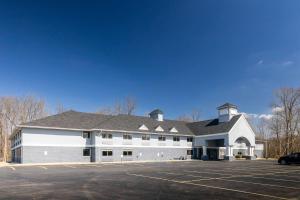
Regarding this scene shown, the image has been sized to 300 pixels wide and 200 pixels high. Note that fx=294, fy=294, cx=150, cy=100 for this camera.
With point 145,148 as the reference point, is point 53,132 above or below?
above

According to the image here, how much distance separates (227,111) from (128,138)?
784 inches

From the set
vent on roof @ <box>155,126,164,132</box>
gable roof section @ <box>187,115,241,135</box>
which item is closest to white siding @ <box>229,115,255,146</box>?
gable roof section @ <box>187,115,241,135</box>

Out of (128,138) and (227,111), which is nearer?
(128,138)

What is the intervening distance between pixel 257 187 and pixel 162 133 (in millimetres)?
38297

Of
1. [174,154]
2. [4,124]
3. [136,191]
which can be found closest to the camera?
[136,191]

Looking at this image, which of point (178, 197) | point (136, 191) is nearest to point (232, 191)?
point (178, 197)

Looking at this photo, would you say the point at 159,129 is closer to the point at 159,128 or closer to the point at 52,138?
the point at 159,128

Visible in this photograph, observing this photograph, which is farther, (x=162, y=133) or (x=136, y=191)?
(x=162, y=133)

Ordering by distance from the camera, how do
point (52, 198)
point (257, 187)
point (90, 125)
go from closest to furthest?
point (52, 198)
point (257, 187)
point (90, 125)

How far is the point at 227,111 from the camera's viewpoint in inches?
2195

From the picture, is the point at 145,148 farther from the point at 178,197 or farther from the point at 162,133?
the point at 178,197

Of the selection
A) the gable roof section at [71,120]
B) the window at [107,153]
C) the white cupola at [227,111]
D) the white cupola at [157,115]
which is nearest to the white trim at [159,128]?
the white cupola at [157,115]

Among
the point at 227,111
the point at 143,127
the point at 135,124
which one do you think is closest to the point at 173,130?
the point at 143,127

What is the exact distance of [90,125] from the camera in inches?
1815
